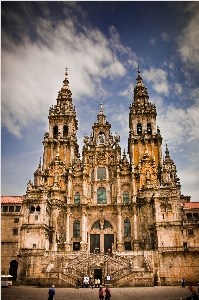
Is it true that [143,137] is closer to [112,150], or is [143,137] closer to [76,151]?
[112,150]

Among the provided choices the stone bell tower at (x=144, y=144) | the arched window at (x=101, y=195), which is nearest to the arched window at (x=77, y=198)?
the arched window at (x=101, y=195)

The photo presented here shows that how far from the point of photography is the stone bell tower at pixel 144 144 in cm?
4422

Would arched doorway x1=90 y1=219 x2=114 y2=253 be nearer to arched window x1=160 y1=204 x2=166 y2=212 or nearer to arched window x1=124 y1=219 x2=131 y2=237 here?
arched window x1=124 y1=219 x2=131 y2=237

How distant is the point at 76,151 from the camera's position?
5125 cm

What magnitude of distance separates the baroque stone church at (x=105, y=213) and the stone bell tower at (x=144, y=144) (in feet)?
0.48

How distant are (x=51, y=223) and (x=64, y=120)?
17488 millimetres

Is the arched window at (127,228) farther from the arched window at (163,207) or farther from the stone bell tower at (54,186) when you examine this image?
the stone bell tower at (54,186)

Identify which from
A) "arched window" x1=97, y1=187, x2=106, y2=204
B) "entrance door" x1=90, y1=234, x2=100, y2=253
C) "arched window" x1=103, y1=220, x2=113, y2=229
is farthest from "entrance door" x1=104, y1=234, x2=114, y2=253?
"arched window" x1=97, y1=187, x2=106, y2=204

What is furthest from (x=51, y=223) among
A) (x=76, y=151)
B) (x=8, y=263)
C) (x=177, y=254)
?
(x=177, y=254)

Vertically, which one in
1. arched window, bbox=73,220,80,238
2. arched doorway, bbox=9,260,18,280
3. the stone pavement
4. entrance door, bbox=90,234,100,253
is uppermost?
arched window, bbox=73,220,80,238

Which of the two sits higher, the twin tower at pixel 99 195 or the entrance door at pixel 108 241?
the twin tower at pixel 99 195

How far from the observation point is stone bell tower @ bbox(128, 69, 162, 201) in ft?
145

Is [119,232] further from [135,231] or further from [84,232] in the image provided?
[84,232]

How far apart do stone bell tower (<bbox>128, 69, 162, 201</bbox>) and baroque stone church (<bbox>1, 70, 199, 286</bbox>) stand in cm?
15
